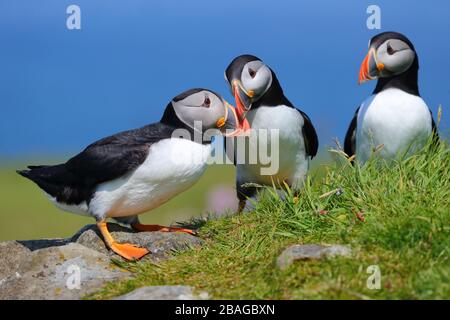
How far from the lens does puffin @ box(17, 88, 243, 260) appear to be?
630 cm

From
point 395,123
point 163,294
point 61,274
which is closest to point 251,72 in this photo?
point 395,123

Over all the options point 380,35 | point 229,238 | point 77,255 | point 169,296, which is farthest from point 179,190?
point 380,35

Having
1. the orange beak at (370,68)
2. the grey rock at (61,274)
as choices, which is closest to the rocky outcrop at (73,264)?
the grey rock at (61,274)

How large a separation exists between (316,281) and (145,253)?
2.03 meters

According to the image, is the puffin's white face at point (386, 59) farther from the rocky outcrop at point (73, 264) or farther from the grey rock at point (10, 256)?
the grey rock at point (10, 256)

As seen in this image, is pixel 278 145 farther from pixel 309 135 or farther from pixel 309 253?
pixel 309 253

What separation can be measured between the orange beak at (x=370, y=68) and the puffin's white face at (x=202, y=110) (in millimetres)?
1498

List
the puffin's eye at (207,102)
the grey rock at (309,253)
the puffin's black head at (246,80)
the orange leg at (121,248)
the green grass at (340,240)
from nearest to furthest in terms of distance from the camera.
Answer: the green grass at (340,240) → the grey rock at (309,253) → the orange leg at (121,248) → the puffin's eye at (207,102) → the puffin's black head at (246,80)

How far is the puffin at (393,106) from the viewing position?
7.03 meters

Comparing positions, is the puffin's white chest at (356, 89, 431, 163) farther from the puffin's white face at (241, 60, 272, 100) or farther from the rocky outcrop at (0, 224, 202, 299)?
the rocky outcrop at (0, 224, 202, 299)

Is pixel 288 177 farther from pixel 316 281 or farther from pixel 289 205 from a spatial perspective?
pixel 316 281

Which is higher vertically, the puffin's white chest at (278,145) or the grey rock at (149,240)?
the puffin's white chest at (278,145)

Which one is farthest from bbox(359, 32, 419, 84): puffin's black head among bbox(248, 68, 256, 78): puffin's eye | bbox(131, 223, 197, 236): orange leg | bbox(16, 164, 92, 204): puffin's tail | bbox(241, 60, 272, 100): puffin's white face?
bbox(16, 164, 92, 204): puffin's tail

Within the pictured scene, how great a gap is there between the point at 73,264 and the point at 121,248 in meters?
0.58
